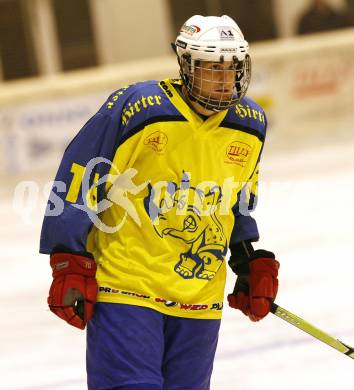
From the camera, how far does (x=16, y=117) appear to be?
8.84 metres

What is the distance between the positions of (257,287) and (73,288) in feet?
1.83

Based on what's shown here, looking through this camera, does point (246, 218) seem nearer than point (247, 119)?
No

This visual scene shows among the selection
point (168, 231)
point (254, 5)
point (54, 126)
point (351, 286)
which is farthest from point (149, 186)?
point (254, 5)

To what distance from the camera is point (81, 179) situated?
2586 millimetres

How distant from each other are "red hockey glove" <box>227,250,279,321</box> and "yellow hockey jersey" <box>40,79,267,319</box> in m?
0.15

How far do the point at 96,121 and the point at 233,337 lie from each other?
6.13 ft

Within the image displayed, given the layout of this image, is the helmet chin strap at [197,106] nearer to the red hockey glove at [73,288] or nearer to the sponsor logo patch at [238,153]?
the sponsor logo patch at [238,153]

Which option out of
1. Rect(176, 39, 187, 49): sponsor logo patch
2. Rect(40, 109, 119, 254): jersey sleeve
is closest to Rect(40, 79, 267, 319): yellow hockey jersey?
Rect(40, 109, 119, 254): jersey sleeve

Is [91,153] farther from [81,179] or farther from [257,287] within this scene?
[257,287]

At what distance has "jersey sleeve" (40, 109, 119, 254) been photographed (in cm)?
257

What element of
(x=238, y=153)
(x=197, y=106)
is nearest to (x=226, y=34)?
(x=197, y=106)

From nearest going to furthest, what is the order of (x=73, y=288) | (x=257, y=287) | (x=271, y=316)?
(x=73, y=288), (x=257, y=287), (x=271, y=316)

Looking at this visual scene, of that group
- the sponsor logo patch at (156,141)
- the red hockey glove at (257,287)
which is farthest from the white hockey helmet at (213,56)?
the red hockey glove at (257,287)

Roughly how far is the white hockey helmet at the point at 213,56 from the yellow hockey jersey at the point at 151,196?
66 mm
